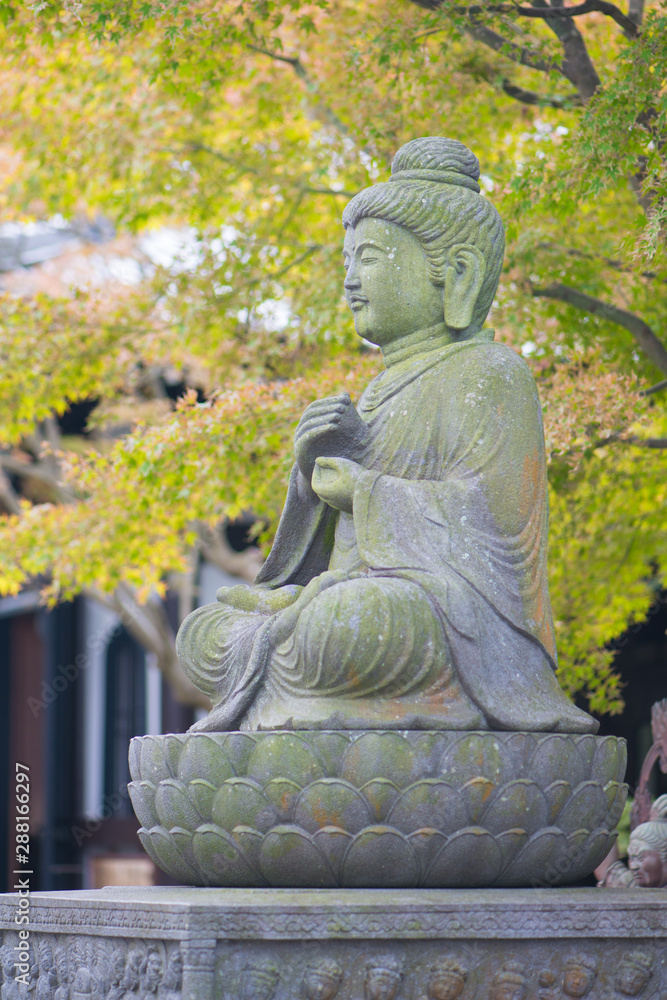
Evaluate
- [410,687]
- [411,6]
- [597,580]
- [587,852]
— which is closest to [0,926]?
[410,687]

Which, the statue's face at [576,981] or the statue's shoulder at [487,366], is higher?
the statue's shoulder at [487,366]

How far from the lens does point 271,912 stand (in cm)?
333

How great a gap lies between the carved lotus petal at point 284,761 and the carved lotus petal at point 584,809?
77 centimetres

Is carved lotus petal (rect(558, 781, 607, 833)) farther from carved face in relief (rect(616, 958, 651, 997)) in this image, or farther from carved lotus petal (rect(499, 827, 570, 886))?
carved face in relief (rect(616, 958, 651, 997))

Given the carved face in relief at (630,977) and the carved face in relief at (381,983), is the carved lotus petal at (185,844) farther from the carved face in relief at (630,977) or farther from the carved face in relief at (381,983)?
the carved face in relief at (630,977)

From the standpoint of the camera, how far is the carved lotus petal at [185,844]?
153 inches

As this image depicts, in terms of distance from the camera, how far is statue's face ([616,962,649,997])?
11.7 ft

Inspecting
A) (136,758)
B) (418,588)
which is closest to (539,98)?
(418,588)

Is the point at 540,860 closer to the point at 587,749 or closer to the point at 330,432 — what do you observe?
the point at 587,749

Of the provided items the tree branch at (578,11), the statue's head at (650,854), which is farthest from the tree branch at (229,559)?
the statue's head at (650,854)

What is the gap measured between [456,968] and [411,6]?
6506mm

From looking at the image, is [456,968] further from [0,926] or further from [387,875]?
[0,926]

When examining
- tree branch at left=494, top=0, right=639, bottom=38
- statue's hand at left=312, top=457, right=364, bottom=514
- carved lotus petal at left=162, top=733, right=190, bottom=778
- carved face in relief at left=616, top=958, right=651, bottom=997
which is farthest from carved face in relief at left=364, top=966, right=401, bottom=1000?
tree branch at left=494, top=0, right=639, bottom=38

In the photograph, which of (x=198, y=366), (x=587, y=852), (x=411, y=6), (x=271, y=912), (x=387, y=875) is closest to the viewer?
(x=271, y=912)
